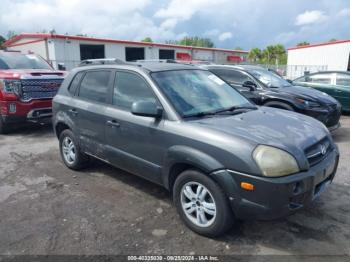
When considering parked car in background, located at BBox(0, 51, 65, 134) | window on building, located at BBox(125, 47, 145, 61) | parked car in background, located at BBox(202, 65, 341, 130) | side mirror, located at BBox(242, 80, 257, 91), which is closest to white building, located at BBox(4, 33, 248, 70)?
window on building, located at BBox(125, 47, 145, 61)

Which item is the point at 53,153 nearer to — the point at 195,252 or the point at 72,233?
the point at 72,233

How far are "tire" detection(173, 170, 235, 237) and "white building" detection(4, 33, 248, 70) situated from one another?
20.9 metres

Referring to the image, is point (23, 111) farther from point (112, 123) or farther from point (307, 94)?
point (307, 94)

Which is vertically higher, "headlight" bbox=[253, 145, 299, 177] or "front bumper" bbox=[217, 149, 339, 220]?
"headlight" bbox=[253, 145, 299, 177]

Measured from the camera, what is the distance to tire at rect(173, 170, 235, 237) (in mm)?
2955

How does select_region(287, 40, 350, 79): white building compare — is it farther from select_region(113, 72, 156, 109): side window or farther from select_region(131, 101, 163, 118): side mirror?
select_region(131, 101, 163, 118): side mirror

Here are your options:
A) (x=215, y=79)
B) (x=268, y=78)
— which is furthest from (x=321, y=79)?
(x=215, y=79)

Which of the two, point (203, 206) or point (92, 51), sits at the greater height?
point (92, 51)

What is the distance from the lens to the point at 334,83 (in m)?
10.2

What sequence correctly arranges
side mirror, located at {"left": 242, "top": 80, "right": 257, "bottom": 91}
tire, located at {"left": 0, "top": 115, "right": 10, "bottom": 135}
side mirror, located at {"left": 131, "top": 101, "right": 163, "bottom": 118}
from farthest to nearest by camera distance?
tire, located at {"left": 0, "top": 115, "right": 10, "bottom": 135}, side mirror, located at {"left": 242, "top": 80, "right": 257, "bottom": 91}, side mirror, located at {"left": 131, "top": 101, "right": 163, "bottom": 118}

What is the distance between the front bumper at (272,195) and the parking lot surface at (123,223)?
463 mm

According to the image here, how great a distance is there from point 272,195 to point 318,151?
2.79 feet

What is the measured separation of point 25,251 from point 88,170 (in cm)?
221

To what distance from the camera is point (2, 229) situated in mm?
3398
